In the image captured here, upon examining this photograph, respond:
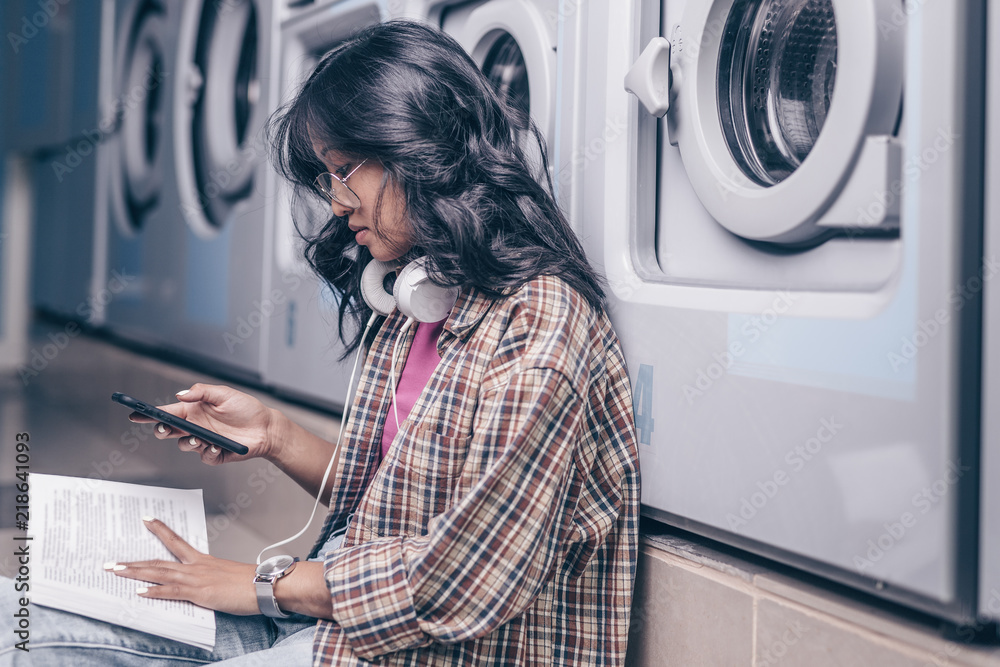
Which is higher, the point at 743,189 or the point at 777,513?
the point at 743,189

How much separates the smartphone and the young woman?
0.04 meters

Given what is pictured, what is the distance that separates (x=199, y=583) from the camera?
0.86 meters

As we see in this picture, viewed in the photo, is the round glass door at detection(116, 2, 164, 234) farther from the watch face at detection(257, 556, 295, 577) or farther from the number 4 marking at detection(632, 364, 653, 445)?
the number 4 marking at detection(632, 364, 653, 445)

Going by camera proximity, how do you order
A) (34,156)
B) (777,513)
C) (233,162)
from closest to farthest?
(777,513)
(233,162)
(34,156)

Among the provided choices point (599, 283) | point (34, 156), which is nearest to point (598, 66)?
point (599, 283)

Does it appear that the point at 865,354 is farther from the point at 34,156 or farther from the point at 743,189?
the point at 34,156

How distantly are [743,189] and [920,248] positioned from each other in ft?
0.69

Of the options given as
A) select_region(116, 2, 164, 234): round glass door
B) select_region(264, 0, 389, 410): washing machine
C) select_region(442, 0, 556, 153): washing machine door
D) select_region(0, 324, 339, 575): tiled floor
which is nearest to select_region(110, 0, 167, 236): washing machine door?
select_region(116, 2, 164, 234): round glass door

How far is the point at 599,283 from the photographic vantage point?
0.99 metres

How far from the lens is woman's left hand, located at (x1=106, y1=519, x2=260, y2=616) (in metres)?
0.85

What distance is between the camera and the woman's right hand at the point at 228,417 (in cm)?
102

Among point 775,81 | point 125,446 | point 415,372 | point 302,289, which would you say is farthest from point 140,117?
point 775,81

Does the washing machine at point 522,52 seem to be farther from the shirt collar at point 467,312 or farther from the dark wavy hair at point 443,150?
the shirt collar at point 467,312

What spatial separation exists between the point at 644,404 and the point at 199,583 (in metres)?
0.54
